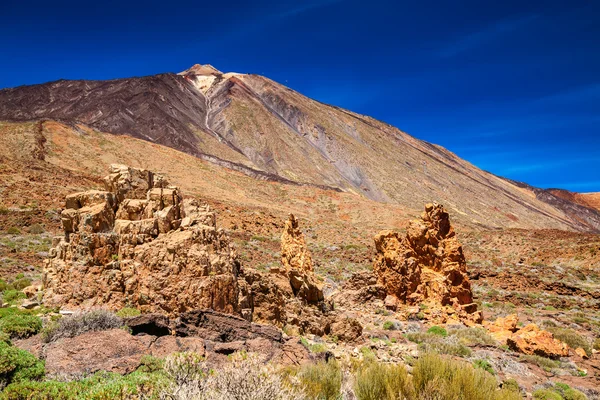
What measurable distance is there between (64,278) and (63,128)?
50925mm

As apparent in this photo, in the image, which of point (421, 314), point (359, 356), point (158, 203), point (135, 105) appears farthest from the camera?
point (135, 105)

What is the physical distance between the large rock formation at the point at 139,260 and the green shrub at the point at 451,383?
4289 millimetres

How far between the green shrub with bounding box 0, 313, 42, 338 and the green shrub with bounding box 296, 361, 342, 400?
4.38 metres

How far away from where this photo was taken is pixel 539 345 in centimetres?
992

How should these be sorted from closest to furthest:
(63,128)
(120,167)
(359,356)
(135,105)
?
1. (359,356)
2. (120,167)
3. (63,128)
4. (135,105)

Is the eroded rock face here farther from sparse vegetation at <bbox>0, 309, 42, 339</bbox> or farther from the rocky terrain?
sparse vegetation at <bbox>0, 309, 42, 339</bbox>

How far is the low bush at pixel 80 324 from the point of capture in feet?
19.6

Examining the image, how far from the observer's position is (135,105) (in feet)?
280

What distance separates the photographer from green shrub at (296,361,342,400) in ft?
14.9

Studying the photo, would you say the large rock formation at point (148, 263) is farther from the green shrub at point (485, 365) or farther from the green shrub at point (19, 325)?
the green shrub at point (485, 365)

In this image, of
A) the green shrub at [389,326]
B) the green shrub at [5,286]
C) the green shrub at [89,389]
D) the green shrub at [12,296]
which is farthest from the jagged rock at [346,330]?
the green shrub at [5,286]

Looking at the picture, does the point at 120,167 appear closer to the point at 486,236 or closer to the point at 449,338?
the point at 449,338

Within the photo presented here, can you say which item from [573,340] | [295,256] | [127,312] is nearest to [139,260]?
[127,312]

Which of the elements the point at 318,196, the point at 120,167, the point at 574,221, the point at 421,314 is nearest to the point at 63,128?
the point at 318,196
